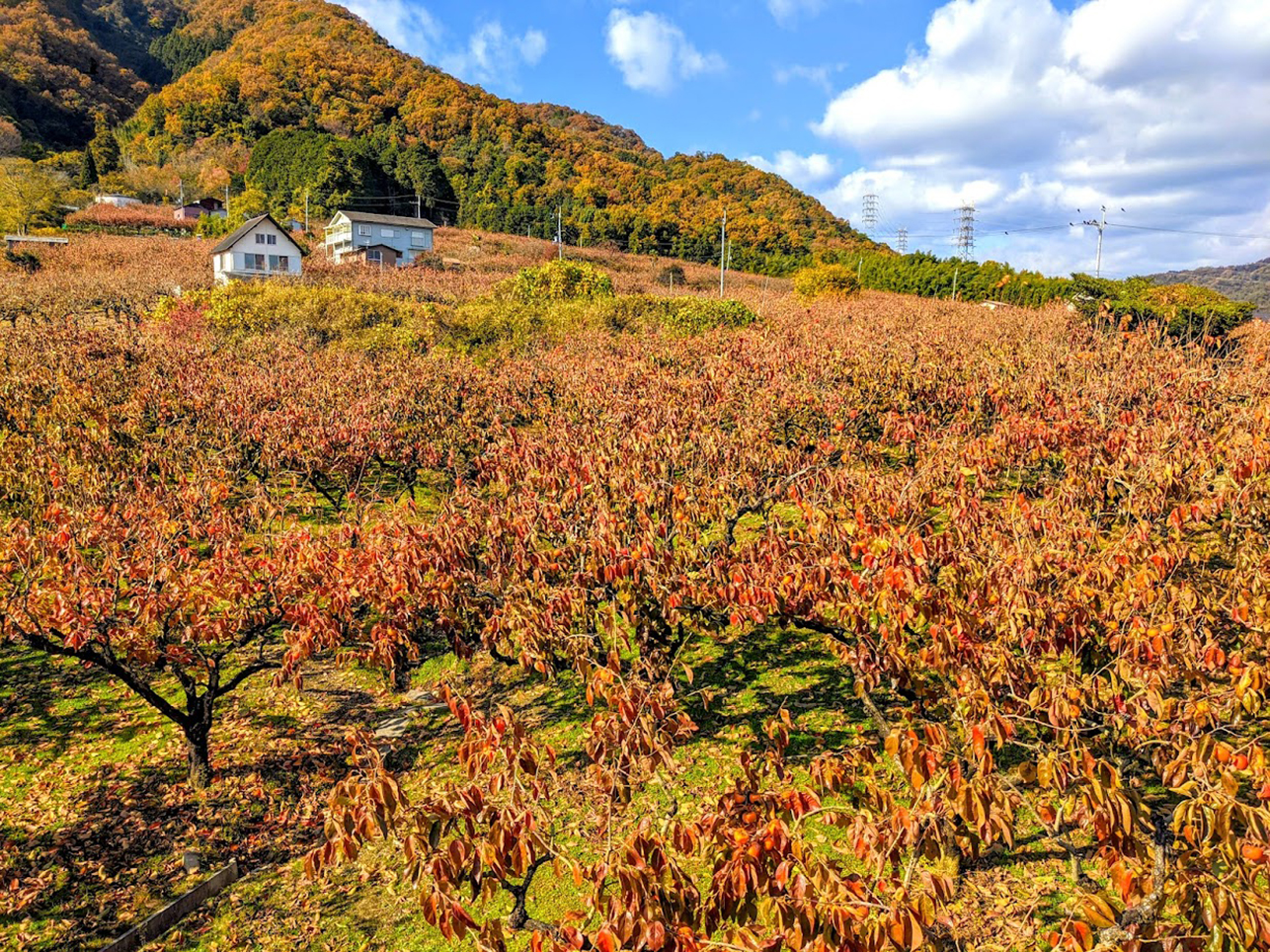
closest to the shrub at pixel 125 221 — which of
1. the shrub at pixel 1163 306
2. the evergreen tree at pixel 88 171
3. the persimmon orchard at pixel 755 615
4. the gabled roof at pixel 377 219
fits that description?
the evergreen tree at pixel 88 171

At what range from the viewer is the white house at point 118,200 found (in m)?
75.1

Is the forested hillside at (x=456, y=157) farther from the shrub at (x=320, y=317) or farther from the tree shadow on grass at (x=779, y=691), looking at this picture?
the tree shadow on grass at (x=779, y=691)

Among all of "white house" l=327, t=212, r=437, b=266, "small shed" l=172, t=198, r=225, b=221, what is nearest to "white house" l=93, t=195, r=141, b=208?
"small shed" l=172, t=198, r=225, b=221

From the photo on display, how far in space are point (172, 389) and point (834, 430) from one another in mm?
12437

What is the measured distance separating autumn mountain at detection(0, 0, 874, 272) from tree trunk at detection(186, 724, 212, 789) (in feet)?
225

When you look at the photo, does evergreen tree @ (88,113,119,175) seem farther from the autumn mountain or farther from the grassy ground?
the grassy ground

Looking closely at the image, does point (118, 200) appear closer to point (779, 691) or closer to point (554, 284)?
point (554, 284)

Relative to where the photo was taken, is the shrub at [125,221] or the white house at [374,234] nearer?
the white house at [374,234]

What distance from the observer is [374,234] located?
2411 inches

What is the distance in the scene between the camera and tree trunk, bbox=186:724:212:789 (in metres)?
7.37

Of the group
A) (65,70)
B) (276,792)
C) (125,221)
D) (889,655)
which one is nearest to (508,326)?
(276,792)

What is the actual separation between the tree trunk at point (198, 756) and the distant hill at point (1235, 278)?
5967 cm

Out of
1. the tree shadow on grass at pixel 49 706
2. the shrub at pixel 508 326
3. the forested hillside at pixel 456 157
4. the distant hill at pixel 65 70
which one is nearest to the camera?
the tree shadow on grass at pixel 49 706

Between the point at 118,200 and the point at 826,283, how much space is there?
2884 inches
